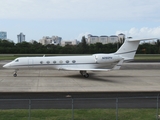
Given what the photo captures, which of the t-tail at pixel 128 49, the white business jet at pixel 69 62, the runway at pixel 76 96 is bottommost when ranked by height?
the runway at pixel 76 96

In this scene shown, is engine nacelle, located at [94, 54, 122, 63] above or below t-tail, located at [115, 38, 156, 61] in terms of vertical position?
below

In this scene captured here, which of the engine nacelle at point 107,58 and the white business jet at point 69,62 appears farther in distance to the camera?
the engine nacelle at point 107,58

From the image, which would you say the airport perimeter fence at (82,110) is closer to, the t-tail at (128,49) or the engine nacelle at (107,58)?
the engine nacelle at (107,58)

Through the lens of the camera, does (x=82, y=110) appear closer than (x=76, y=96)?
Yes

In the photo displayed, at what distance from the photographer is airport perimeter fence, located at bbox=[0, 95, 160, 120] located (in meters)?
14.2

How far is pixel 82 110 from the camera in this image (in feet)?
51.6

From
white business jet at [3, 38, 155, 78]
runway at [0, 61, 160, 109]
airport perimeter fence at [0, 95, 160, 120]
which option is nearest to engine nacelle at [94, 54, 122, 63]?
white business jet at [3, 38, 155, 78]

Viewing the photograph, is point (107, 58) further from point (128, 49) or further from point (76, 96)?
point (76, 96)

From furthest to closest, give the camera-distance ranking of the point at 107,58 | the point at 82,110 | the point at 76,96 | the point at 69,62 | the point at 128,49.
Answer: the point at 128,49 → the point at 69,62 → the point at 107,58 → the point at 76,96 → the point at 82,110

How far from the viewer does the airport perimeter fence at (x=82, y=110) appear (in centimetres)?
1417

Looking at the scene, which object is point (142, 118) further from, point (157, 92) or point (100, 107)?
point (157, 92)

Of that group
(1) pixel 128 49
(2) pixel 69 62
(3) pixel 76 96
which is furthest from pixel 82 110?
(1) pixel 128 49

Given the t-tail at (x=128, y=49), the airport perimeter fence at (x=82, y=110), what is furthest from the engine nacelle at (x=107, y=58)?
the airport perimeter fence at (x=82, y=110)

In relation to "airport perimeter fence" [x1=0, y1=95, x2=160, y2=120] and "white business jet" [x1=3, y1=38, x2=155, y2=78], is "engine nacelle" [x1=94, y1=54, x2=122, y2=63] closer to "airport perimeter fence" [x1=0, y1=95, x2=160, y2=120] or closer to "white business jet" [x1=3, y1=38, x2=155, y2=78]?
"white business jet" [x1=3, y1=38, x2=155, y2=78]
